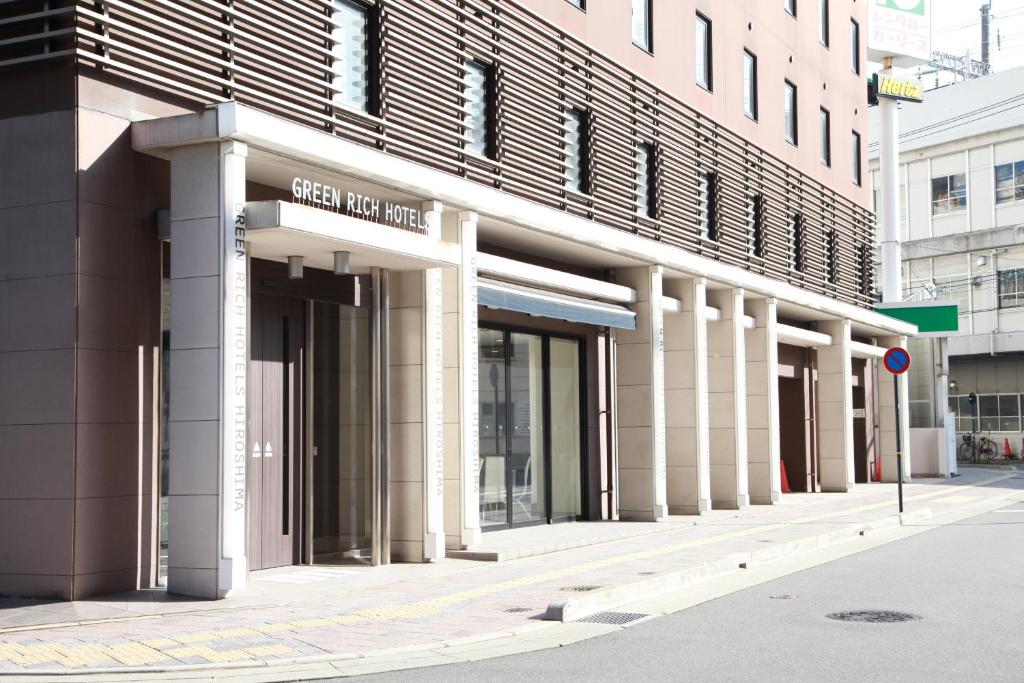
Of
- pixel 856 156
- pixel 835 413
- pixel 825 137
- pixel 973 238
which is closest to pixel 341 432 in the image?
pixel 835 413

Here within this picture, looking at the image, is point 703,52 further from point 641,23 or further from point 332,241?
point 332,241

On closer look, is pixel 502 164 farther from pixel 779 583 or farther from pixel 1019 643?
pixel 1019 643

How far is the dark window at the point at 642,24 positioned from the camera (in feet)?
74.5

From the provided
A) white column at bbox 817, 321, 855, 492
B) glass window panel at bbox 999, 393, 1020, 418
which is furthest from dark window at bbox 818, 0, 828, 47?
glass window panel at bbox 999, 393, 1020, 418

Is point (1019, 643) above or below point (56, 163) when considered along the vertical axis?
below

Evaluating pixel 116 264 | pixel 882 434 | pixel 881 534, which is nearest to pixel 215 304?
pixel 116 264

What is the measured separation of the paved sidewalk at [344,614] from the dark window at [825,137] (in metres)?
18.4

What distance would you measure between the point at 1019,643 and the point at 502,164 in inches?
421

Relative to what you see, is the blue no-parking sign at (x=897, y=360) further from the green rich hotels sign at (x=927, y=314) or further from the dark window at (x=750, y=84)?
the green rich hotels sign at (x=927, y=314)

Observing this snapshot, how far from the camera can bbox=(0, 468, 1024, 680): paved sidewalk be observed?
28.6 feet

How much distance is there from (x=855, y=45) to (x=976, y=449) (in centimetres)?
2721

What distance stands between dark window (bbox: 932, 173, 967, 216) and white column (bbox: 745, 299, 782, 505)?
120ft

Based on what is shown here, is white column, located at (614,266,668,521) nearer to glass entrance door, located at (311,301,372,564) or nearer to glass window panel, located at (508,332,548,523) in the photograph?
glass window panel, located at (508,332,548,523)

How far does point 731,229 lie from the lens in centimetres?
2633
